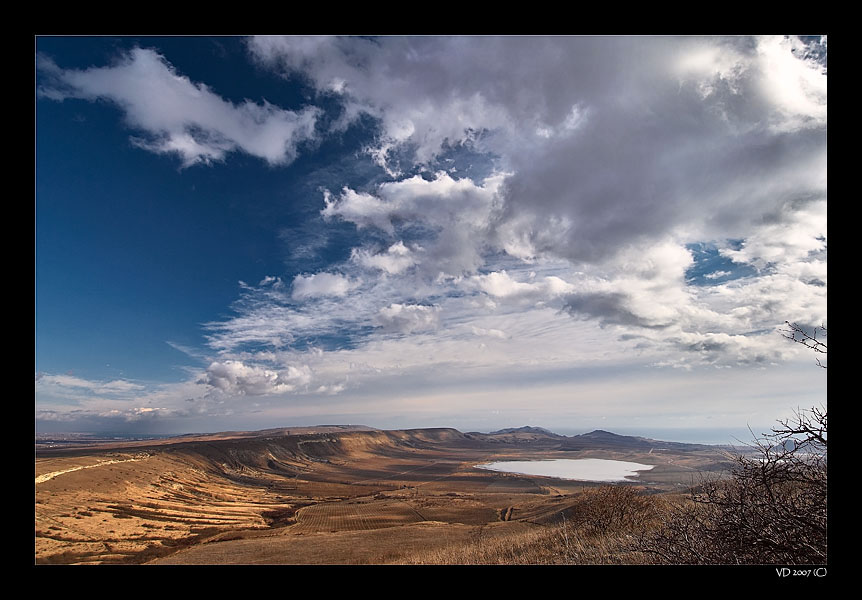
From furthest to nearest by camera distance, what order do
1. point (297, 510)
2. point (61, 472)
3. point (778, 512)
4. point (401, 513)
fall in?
point (297, 510) → point (401, 513) → point (61, 472) → point (778, 512)

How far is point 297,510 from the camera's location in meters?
55.8

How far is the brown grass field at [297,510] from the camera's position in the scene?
64.3ft

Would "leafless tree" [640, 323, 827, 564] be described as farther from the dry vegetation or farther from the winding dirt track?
the winding dirt track

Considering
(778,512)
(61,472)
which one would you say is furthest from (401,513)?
(778,512)

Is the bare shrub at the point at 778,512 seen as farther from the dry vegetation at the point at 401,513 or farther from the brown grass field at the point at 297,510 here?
the brown grass field at the point at 297,510

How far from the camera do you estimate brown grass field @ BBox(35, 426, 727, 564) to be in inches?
772

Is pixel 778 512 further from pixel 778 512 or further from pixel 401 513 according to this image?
pixel 401 513

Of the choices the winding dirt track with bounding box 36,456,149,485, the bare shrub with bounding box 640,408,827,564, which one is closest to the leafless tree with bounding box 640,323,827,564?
the bare shrub with bounding box 640,408,827,564

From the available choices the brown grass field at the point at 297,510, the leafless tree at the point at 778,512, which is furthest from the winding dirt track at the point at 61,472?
the leafless tree at the point at 778,512
